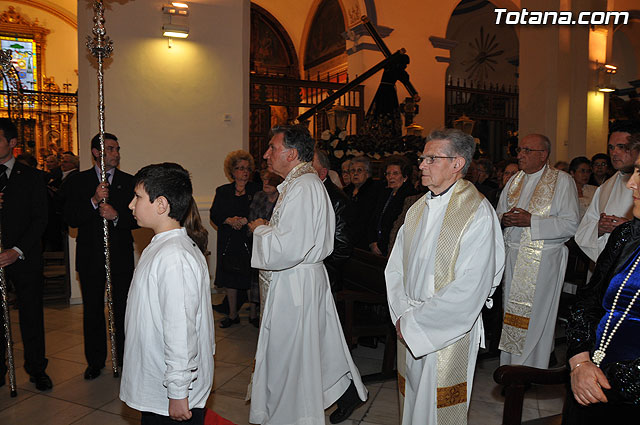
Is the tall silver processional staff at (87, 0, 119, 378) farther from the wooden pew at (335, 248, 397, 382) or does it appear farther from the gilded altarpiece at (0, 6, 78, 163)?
the gilded altarpiece at (0, 6, 78, 163)

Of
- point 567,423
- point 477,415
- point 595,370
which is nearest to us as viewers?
point 595,370

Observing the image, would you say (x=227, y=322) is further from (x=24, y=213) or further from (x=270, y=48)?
(x=270, y=48)

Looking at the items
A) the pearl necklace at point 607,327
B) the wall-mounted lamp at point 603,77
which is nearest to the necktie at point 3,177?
the pearl necklace at point 607,327

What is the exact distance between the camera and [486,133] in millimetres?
15938

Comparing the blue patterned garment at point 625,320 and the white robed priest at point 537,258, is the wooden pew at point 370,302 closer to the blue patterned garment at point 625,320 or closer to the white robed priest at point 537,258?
the white robed priest at point 537,258

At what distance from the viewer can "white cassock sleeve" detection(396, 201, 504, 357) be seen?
2.39m

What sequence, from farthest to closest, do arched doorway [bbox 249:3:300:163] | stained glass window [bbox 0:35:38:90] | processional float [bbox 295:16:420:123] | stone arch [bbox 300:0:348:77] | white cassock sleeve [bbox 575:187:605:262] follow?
1. stained glass window [bbox 0:35:38:90]
2. arched doorway [bbox 249:3:300:163]
3. stone arch [bbox 300:0:348:77]
4. processional float [bbox 295:16:420:123]
5. white cassock sleeve [bbox 575:187:605:262]

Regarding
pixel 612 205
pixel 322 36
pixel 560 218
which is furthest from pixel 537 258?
pixel 322 36

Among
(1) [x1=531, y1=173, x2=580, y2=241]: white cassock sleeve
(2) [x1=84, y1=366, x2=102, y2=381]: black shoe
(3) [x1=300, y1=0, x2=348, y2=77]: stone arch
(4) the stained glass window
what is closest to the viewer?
(1) [x1=531, y1=173, x2=580, y2=241]: white cassock sleeve

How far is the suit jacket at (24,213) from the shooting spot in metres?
3.89

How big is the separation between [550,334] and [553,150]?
6.57m

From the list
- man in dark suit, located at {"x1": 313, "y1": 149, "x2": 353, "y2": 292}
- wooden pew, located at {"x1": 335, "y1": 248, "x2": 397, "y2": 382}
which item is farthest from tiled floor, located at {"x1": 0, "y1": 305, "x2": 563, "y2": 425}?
man in dark suit, located at {"x1": 313, "y1": 149, "x2": 353, "y2": 292}

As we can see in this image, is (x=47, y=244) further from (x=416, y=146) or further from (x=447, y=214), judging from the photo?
(x=447, y=214)

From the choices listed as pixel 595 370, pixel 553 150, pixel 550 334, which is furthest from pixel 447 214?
pixel 553 150
